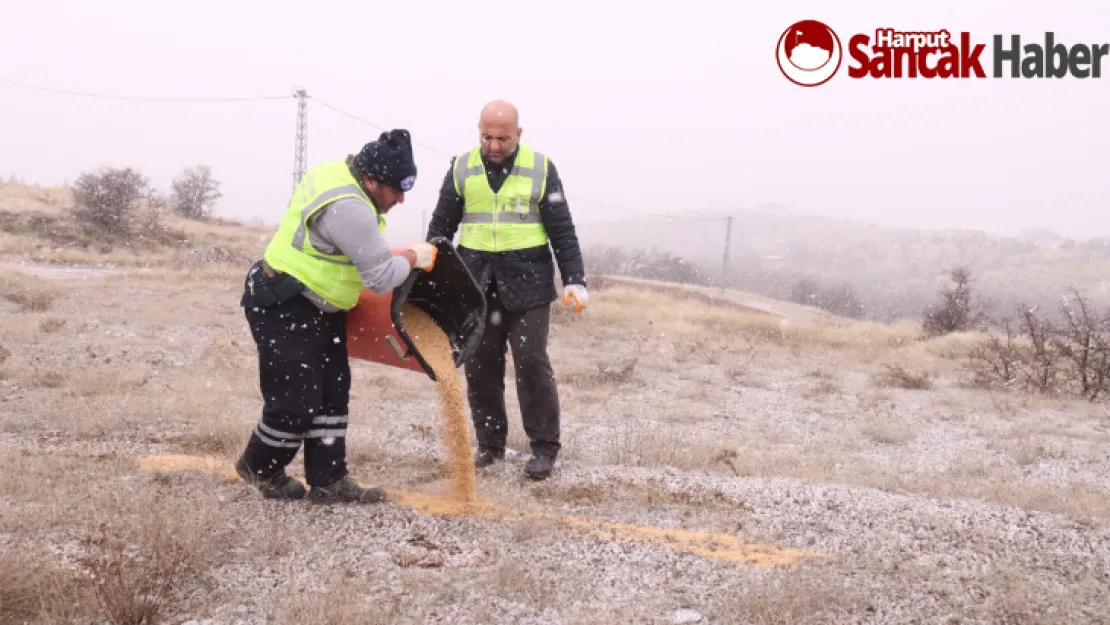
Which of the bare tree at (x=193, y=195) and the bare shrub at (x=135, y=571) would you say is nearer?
the bare shrub at (x=135, y=571)

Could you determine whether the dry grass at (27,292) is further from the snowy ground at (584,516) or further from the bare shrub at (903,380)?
→ the bare shrub at (903,380)

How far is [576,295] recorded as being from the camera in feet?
14.5

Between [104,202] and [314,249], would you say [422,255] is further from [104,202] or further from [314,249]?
[104,202]

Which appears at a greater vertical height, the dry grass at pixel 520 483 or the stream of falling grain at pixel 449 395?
the stream of falling grain at pixel 449 395

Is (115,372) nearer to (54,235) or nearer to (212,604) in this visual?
(212,604)

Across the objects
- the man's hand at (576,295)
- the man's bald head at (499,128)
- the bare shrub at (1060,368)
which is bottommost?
the bare shrub at (1060,368)

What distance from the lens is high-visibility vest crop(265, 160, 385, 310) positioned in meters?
3.34

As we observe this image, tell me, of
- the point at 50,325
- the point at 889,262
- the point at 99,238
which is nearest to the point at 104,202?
the point at 99,238

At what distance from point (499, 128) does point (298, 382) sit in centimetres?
163

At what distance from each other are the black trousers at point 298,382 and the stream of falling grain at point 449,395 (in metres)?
0.38

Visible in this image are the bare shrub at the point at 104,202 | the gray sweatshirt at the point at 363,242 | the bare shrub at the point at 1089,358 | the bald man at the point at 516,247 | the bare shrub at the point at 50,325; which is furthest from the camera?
the bare shrub at the point at 104,202

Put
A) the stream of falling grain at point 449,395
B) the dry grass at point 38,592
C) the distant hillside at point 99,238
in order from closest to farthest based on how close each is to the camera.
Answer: the dry grass at point 38,592, the stream of falling grain at point 449,395, the distant hillside at point 99,238

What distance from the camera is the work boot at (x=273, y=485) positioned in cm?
369

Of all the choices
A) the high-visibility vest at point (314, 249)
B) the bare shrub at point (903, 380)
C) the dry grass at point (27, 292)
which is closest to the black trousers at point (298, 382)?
the high-visibility vest at point (314, 249)
